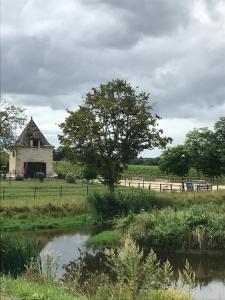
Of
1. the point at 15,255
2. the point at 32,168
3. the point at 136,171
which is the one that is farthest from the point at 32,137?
the point at 15,255

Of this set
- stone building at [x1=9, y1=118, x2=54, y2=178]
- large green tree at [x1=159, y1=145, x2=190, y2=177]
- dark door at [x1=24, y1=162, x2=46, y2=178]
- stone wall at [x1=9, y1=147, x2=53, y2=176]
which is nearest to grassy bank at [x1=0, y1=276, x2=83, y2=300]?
stone building at [x1=9, y1=118, x2=54, y2=178]

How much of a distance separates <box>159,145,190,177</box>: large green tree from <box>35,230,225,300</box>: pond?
5596cm

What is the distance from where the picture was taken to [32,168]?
7862 centimetres

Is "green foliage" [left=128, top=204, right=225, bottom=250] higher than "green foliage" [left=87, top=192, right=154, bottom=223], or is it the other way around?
"green foliage" [left=87, top=192, right=154, bottom=223]

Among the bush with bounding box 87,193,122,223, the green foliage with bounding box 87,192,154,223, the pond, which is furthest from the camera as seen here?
the bush with bounding box 87,193,122,223

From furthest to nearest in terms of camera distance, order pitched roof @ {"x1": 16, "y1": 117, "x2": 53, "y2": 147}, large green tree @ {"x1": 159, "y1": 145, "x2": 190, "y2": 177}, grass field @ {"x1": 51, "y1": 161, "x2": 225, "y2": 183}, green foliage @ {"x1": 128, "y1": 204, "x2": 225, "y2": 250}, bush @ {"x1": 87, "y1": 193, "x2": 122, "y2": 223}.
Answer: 1. large green tree @ {"x1": 159, "y1": 145, "x2": 190, "y2": 177}
2. grass field @ {"x1": 51, "y1": 161, "x2": 225, "y2": 183}
3. pitched roof @ {"x1": 16, "y1": 117, "x2": 53, "y2": 147}
4. bush @ {"x1": 87, "y1": 193, "x2": 122, "y2": 223}
5. green foliage @ {"x1": 128, "y1": 204, "x2": 225, "y2": 250}

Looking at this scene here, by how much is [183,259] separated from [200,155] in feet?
197

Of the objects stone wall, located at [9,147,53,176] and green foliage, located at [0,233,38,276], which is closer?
green foliage, located at [0,233,38,276]

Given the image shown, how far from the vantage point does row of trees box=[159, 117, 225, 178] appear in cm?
8372

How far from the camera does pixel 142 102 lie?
138 ft

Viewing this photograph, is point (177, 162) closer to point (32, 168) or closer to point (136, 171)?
point (136, 171)

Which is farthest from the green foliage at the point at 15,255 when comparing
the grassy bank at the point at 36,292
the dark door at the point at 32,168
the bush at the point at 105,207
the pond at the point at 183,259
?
the dark door at the point at 32,168

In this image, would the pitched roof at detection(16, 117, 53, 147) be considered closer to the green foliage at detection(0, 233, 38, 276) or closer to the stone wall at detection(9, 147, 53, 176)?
the stone wall at detection(9, 147, 53, 176)

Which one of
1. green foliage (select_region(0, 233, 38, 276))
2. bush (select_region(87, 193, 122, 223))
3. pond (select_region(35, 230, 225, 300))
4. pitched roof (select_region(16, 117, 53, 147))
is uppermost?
pitched roof (select_region(16, 117, 53, 147))
